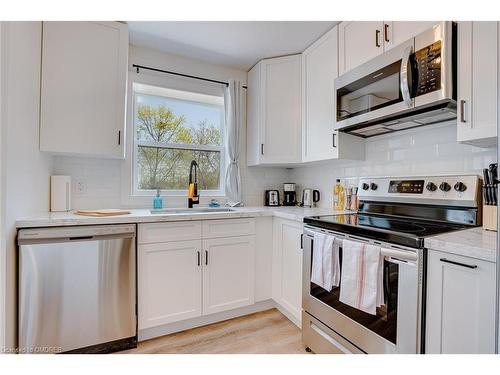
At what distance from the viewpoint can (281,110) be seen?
8.28 ft

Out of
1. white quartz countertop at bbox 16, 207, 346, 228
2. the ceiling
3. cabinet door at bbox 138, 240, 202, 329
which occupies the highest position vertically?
the ceiling

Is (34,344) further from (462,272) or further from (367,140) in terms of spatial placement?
(367,140)

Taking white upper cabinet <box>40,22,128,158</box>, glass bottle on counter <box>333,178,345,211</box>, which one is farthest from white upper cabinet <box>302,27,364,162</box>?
white upper cabinet <box>40,22,128,158</box>

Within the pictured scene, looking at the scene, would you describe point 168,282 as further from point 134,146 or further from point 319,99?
point 319,99

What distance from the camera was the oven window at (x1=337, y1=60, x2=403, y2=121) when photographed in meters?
1.58

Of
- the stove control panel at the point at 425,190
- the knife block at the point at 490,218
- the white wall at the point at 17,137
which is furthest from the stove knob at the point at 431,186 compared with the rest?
the white wall at the point at 17,137

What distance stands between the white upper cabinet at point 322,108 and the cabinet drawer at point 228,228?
832 millimetres

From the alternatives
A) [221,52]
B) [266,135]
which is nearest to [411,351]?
[266,135]

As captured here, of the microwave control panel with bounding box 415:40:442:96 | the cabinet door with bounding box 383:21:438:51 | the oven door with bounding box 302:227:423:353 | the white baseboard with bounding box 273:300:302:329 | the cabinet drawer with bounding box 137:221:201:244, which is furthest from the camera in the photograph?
the white baseboard with bounding box 273:300:302:329

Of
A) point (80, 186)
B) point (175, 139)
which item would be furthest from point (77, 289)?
point (175, 139)

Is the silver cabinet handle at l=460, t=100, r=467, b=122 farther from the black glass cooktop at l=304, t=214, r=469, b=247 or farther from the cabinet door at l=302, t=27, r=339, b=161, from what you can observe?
the cabinet door at l=302, t=27, r=339, b=161

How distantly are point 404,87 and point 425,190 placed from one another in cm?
69

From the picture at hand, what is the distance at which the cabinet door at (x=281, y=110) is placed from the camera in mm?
2479

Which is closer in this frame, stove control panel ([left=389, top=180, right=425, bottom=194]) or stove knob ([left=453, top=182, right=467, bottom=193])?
stove knob ([left=453, top=182, right=467, bottom=193])
